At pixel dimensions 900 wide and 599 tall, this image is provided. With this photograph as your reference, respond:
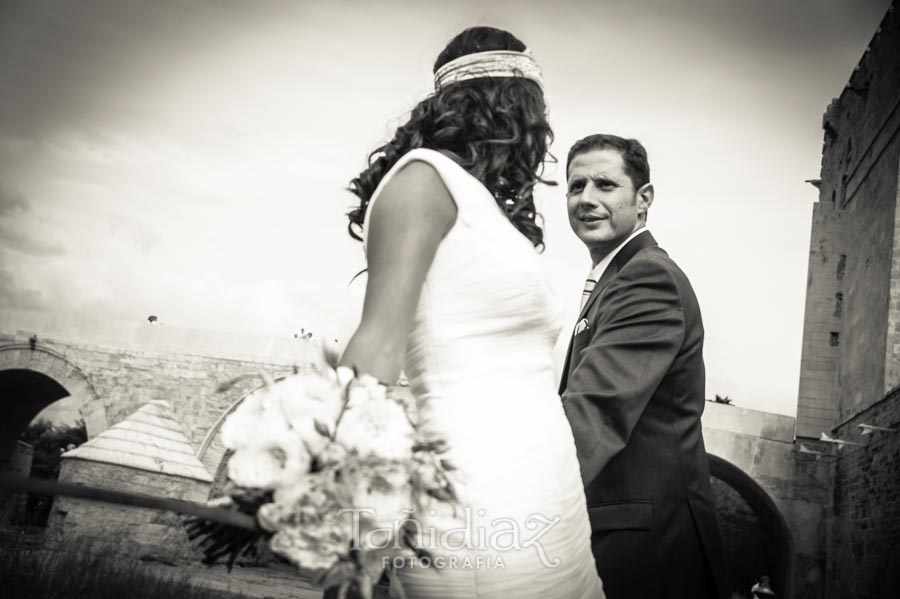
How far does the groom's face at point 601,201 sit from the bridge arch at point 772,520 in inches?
558

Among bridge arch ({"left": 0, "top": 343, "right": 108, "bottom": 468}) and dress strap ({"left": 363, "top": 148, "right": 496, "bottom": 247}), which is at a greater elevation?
dress strap ({"left": 363, "top": 148, "right": 496, "bottom": 247})

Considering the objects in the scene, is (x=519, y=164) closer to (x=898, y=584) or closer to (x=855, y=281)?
(x=898, y=584)

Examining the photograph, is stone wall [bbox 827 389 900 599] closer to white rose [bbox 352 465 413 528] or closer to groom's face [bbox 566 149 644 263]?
groom's face [bbox 566 149 644 263]

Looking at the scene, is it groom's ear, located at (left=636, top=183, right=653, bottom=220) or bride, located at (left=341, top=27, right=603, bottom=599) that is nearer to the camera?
bride, located at (left=341, top=27, right=603, bottom=599)

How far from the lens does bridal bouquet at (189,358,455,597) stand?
119 cm

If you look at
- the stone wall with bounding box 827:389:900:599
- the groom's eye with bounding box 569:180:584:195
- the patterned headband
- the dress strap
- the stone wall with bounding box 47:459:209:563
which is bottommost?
the stone wall with bounding box 47:459:209:563

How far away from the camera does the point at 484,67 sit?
180 centimetres

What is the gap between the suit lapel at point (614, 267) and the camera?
2.92 metres

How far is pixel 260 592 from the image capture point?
10.7 meters

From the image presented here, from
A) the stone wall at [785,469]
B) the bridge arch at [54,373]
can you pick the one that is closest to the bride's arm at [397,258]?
the stone wall at [785,469]

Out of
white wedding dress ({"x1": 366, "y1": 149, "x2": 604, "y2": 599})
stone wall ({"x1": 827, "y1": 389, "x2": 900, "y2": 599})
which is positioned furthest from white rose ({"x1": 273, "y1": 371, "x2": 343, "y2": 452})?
stone wall ({"x1": 827, "y1": 389, "x2": 900, "y2": 599})

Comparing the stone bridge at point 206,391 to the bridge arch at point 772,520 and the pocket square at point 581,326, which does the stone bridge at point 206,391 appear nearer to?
the bridge arch at point 772,520

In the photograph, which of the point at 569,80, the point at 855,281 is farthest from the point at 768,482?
the point at 569,80

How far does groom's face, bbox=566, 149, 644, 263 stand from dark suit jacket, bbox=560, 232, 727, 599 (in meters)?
0.38
